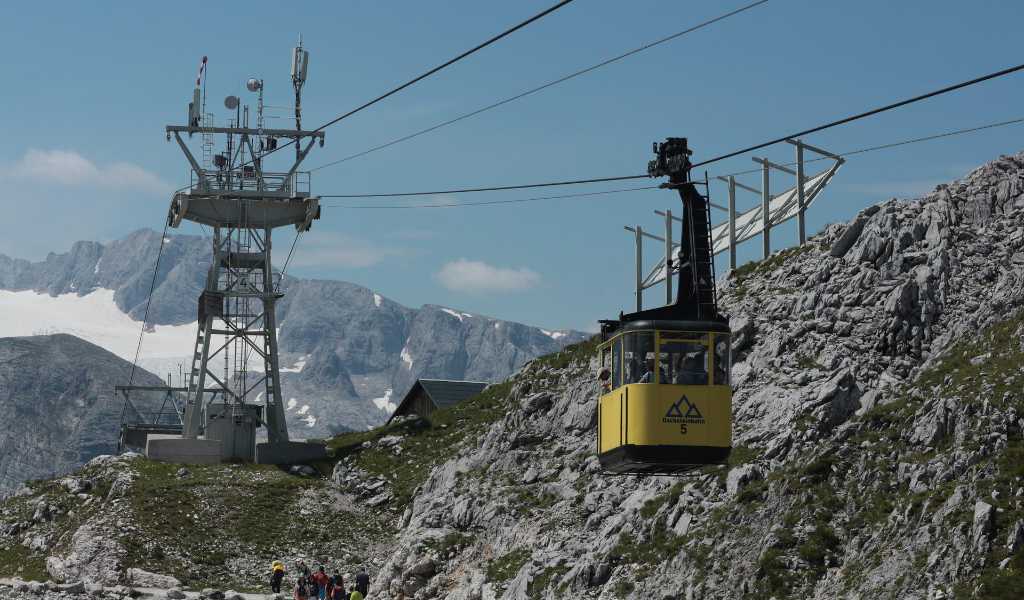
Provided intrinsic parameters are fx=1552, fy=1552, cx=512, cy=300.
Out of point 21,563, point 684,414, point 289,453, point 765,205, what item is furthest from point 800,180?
point 21,563

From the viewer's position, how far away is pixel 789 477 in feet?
164

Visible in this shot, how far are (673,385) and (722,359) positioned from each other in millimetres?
1446

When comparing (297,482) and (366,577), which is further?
(297,482)

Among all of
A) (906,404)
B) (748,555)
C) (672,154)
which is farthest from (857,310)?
(672,154)

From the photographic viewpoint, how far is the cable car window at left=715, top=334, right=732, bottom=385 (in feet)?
127

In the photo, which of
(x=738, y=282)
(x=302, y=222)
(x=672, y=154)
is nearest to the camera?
(x=672, y=154)

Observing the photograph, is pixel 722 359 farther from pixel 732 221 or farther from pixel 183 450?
pixel 183 450

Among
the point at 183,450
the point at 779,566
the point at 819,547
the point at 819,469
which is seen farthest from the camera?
the point at 183,450

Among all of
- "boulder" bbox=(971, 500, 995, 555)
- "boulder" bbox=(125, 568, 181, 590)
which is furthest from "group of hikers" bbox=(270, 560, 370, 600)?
"boulder" bbox=(971, 500, 995, 555)

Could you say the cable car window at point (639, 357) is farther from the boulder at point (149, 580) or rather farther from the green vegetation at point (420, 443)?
the green vegetation at point (420, 443)

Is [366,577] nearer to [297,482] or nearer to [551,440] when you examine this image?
[551,440]

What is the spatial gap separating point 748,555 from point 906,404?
7664 millimetres

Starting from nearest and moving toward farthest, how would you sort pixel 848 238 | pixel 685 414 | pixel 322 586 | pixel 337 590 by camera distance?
pixel 685 414, pixel 337 590, pixel 322 586, pixel 848 238

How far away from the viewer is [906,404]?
5078 cm
